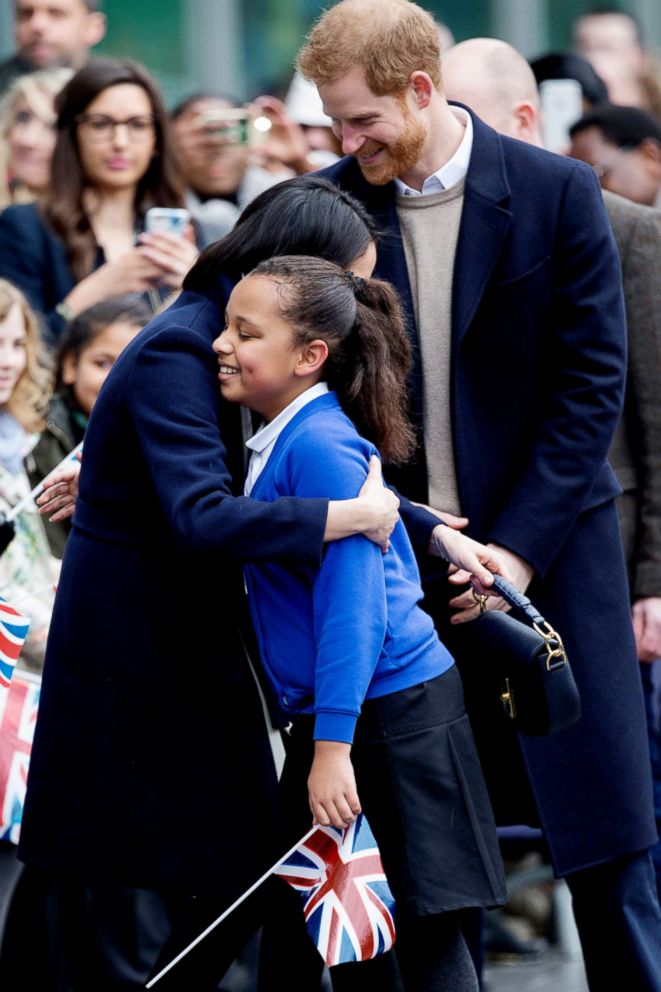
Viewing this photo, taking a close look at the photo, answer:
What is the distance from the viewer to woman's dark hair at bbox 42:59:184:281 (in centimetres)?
560

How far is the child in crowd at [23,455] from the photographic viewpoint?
4.72m

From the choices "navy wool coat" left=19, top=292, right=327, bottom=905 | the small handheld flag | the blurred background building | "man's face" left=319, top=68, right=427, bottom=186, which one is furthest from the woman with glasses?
the blurred background building

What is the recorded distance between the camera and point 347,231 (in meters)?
3.55

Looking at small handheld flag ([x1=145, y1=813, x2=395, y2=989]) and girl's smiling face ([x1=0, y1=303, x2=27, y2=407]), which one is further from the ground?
girl's smiling face ([x1=0, y1=303, x2=27, y2=407])

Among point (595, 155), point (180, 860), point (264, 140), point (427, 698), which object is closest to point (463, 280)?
point (427, 698)

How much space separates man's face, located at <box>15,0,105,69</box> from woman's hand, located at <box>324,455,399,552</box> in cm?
376

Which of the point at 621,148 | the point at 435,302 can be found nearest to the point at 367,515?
the point at 435,302

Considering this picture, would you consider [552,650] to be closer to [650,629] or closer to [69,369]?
[650,629]

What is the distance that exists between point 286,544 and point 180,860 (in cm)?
68

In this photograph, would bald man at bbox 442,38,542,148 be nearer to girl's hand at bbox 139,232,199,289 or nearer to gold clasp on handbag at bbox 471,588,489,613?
girl's hand at bbox 139,232,199,289

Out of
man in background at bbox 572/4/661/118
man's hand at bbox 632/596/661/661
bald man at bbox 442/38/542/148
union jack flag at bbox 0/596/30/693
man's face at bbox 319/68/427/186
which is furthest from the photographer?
man in background at bbox 572/4/661/118

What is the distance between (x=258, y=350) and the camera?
3416mm

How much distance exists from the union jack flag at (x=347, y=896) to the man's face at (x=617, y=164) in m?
3.09

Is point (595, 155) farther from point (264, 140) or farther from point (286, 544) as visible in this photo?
point (286, 544)
